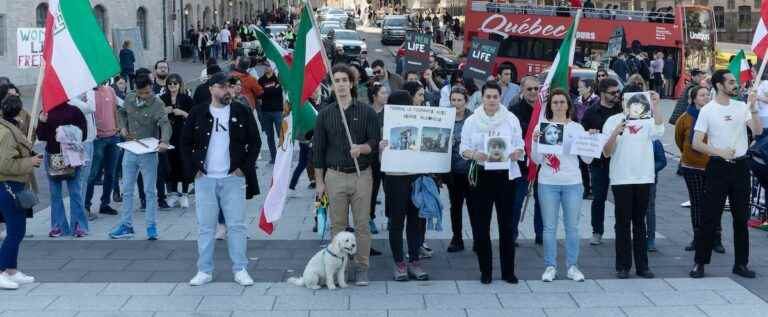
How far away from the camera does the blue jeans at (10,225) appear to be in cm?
782

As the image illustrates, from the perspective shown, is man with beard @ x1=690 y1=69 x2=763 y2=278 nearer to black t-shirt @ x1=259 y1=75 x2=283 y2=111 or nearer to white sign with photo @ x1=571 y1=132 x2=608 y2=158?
white sign with photo @ x1=571 y1=132 x2=608 y2=158

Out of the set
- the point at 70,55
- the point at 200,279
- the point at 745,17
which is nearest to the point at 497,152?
the point at 200,279

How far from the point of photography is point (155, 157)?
991 centimetres

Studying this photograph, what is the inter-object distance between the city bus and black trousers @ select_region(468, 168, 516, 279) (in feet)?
81.7

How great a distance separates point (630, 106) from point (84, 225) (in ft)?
17.6

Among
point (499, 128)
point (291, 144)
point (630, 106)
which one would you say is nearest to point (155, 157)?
point (291, 144)

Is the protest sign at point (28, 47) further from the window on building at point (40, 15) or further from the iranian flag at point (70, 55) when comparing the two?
the window on building at point (40, 15)

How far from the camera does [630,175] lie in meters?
8.06

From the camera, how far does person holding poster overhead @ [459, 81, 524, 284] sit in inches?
311

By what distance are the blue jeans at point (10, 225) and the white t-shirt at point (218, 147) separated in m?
1.49

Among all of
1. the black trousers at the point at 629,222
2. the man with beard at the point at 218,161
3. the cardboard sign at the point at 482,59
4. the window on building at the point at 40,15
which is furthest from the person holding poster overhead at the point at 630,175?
the window on building at the point at 40,15

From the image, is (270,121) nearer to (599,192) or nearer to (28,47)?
(28,47)

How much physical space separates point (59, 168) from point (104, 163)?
177 centimetres

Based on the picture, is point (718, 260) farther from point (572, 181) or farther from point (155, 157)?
point (155, 157)
